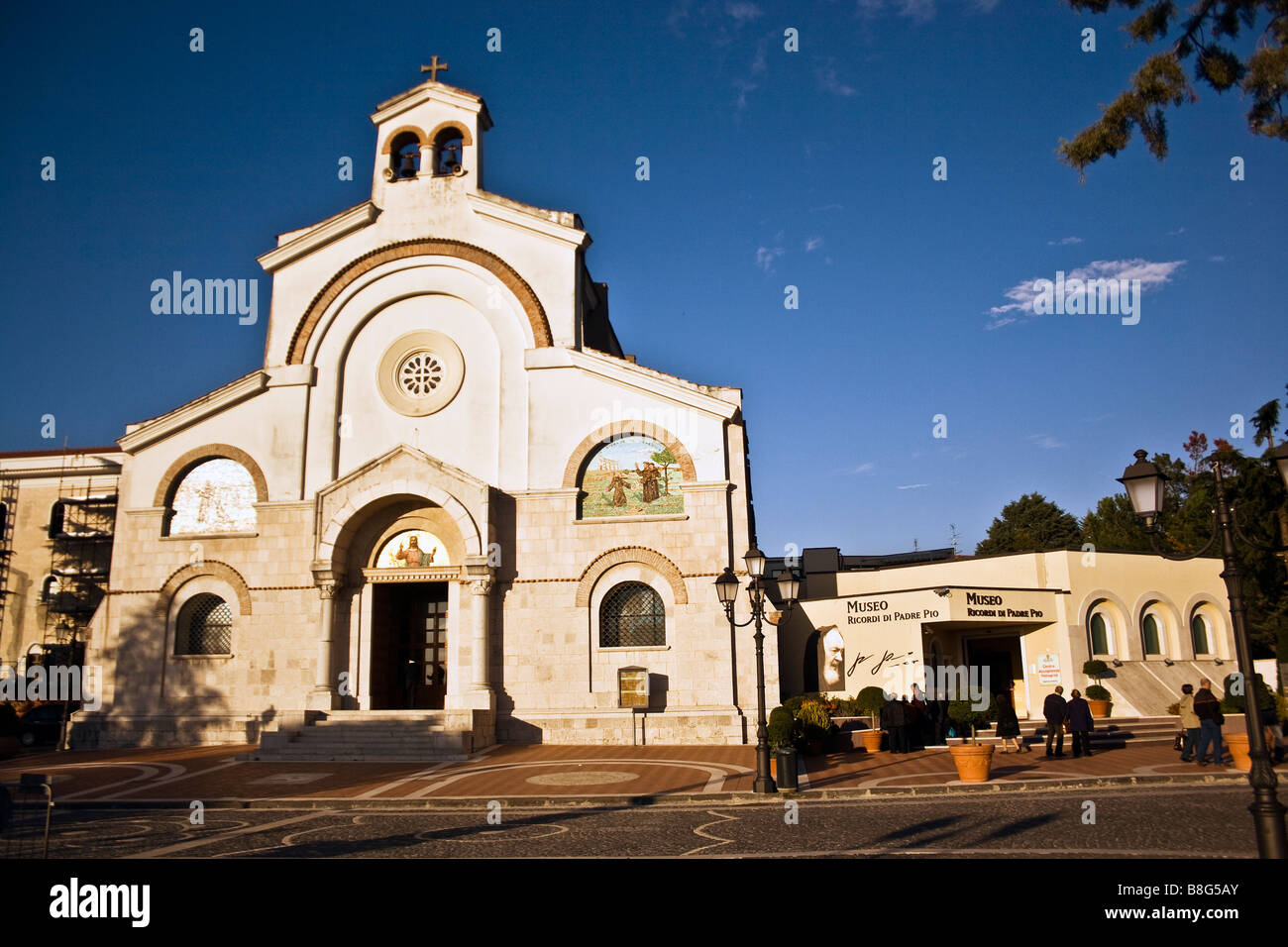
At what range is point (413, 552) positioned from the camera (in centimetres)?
2558

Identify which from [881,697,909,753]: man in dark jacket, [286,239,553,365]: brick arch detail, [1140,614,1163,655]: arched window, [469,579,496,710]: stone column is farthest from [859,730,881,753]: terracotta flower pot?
[286,239,553,365]: brick arch detail

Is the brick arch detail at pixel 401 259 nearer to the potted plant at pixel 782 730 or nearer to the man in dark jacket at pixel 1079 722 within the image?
the potted plant at pixel 782 730

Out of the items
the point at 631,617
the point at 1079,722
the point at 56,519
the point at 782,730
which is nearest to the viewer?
the point at 782,730

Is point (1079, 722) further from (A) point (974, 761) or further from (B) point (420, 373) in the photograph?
(B) point (420, 373)

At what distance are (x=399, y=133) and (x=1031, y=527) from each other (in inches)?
2070

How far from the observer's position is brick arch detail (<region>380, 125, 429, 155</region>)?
28094 millimetres

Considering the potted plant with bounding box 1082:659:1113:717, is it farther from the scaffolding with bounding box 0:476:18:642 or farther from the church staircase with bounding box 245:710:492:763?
the scaffolding with bounding box 0:476:18:642

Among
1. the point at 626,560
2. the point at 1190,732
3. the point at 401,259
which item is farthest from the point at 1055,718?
the point at 401,259

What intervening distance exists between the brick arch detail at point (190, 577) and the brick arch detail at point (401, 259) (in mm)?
6131

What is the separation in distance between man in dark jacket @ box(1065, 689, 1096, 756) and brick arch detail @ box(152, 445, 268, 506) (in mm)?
21557

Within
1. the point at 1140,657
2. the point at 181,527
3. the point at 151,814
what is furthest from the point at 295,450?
the point at 1140,657
